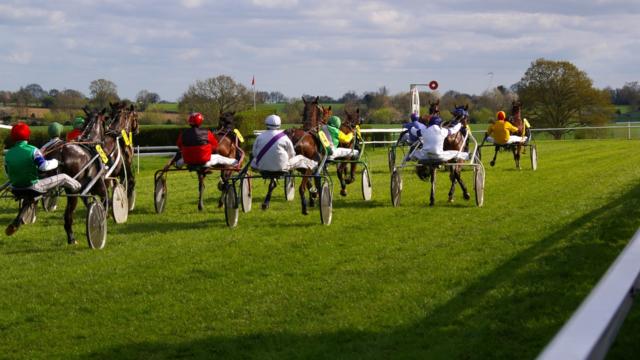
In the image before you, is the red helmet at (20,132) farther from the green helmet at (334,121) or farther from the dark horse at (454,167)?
the green helmet at (334,121)

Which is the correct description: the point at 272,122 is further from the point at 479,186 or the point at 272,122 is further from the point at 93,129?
the point at 479,186

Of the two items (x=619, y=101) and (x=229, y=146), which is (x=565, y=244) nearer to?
(x=229, y=146)

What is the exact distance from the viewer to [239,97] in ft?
164

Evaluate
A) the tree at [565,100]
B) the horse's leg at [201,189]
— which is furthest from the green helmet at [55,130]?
the tree at [565,100]

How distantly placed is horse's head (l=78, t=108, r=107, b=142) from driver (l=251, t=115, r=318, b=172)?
245 centimetres

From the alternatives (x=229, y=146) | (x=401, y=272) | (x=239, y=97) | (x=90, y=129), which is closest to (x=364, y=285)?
(x=401, y=272)

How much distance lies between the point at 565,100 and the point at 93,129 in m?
55.7

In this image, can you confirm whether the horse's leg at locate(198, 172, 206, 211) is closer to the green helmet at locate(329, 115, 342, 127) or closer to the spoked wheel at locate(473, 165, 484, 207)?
the green helmet at locate(329, 115, 342, 127)

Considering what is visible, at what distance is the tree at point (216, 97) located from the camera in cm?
4825

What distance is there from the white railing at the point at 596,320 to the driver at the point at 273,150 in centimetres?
948

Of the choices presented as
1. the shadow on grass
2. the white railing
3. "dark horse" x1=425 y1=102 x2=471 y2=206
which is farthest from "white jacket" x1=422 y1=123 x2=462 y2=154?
the white railing

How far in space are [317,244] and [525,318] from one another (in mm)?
4919

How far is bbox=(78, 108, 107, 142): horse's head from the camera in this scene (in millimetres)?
13984

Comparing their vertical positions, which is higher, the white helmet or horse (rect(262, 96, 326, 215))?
the white helmet
